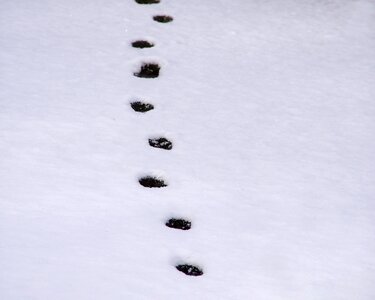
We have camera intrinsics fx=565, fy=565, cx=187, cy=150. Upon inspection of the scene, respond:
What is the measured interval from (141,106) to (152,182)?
83 centimetres

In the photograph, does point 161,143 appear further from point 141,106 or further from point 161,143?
point 141,106

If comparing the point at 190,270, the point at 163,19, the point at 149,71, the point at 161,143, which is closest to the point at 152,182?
the point at 161,143

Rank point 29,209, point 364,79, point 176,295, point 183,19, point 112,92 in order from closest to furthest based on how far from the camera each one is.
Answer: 1. point 176,295
2. point 29,209
3. point 112,92
4. point 364,79
5. point 183,19

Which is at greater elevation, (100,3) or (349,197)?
(100,3)

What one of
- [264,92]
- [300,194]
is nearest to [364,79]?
[264,92]

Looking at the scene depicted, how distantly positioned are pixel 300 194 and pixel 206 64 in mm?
1630

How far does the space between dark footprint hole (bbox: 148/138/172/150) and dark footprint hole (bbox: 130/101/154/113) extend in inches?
13.9

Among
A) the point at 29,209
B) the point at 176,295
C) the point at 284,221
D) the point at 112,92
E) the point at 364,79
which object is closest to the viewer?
the point at 176,295

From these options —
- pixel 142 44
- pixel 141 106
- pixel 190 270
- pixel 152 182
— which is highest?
pixel 142 44

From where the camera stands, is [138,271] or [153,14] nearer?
[138,271]

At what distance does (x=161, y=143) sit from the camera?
4.04m

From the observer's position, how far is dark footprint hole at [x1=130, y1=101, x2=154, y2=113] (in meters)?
4.32

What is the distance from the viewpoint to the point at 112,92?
4418 mm

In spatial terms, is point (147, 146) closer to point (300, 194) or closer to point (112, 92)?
point (112, 92)
